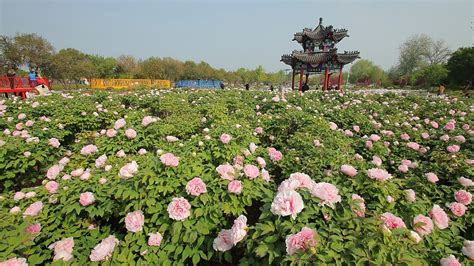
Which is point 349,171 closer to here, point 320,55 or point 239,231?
point 239,231

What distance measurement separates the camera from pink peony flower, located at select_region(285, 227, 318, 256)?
1126 millimetres

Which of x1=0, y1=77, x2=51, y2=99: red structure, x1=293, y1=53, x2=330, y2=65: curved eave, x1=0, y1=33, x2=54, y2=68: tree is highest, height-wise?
x1=0, y1=33, x2=54, y2=68: tree

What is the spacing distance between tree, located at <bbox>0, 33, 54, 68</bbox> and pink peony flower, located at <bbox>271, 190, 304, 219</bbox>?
3633 cm

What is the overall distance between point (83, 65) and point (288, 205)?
37.6 metres

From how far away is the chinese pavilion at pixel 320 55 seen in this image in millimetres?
17312

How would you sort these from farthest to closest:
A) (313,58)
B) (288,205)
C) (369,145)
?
(313,58), (369,145), (288,205)

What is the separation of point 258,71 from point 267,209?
71.1 metres

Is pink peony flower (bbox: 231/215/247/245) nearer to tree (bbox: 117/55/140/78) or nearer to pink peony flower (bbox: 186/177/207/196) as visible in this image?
pink peony flower (bbox: 186/177/207/196)

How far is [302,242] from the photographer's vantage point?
1.13 m

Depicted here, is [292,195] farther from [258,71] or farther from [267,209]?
[258,71]

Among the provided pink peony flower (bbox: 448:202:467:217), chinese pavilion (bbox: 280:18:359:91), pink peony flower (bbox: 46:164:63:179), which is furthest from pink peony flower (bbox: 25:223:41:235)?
chinese pavilion (bbox: 280:18:359:91)

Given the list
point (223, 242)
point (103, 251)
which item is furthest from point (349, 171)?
point (103, 251)

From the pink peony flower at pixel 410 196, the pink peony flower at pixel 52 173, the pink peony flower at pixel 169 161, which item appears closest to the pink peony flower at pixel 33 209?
the pink peony flower at pixel 52 173

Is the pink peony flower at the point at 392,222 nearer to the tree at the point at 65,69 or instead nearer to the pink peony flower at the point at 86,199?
the pink peony flower at the point at 86,199
